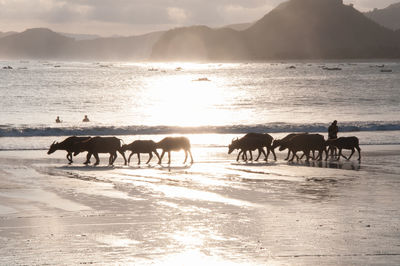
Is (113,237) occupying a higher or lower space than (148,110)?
lower

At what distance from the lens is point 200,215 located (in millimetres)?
14820

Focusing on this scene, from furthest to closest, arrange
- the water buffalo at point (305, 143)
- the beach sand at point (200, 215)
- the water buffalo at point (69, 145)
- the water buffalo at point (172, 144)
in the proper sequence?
the water buffalo at point (305, 143)
the water buffalo at point (69, 145)
the water buffalo at point (172, 144)
the beach sand at point (200, 215)

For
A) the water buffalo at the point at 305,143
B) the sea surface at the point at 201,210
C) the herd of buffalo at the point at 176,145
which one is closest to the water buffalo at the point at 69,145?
the herd of buffalo at the point at 176,145

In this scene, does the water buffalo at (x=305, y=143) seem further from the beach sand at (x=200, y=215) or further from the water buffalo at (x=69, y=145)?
the water buffalo at (x=69, y=145)

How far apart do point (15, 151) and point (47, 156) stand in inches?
128

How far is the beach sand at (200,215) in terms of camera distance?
1150cm

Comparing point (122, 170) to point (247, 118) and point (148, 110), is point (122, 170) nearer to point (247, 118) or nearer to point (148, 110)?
point (247, 118)

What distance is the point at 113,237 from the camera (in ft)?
41.6

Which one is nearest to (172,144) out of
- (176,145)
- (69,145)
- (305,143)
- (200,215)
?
(176,145)

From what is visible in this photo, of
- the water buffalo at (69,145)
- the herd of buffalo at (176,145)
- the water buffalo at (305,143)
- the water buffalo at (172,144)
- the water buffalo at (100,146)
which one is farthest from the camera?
the water buffalo at (305,143)

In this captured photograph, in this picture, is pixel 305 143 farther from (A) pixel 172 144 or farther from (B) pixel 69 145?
(B) pixel 69 145

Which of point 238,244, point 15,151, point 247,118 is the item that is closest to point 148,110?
point 247,118

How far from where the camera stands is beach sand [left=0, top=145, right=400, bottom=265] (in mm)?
11500

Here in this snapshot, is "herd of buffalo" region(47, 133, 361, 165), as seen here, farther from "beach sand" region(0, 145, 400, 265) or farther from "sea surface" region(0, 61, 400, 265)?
"beach sand" region(0, 145, 400, 265)
